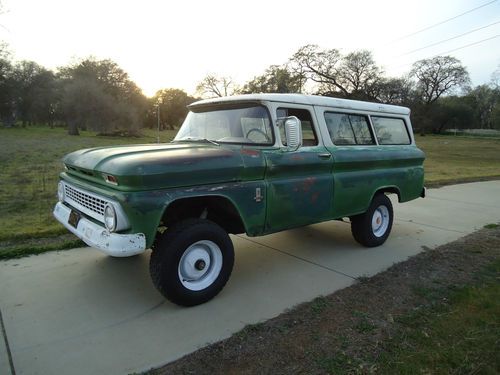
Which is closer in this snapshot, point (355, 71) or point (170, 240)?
point (170, 240)

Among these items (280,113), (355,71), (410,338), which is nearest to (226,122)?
(280,113)

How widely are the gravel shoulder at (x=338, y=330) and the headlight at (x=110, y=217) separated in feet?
3.71

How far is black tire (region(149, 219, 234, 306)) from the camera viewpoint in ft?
10.2

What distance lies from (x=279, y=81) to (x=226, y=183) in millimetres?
44092

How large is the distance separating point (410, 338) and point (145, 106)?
54.3m

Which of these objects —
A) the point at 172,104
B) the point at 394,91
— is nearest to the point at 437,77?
the point at 394,91

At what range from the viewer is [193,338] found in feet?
9.50

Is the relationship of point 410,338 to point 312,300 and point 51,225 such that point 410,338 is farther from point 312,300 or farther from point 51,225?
point 51,225

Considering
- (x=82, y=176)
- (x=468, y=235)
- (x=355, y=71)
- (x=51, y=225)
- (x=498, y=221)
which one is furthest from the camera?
(x=355, y=71)

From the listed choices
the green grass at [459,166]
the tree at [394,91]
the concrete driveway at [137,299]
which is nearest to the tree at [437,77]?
the tree at [394,91]

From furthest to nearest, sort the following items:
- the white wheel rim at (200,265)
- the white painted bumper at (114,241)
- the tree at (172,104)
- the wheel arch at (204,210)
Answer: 1. the tree at (172,104)
2. the wheel arch at (204,210)
3. the white wheel rim at (200,265)
4. the white painted bumper at (114,241)

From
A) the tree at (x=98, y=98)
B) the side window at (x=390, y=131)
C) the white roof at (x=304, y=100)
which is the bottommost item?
the side window at (x=390, y=131)

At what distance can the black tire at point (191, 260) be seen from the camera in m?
3.11

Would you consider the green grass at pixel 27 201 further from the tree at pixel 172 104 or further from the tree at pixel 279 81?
the tree at pixel 172 104
